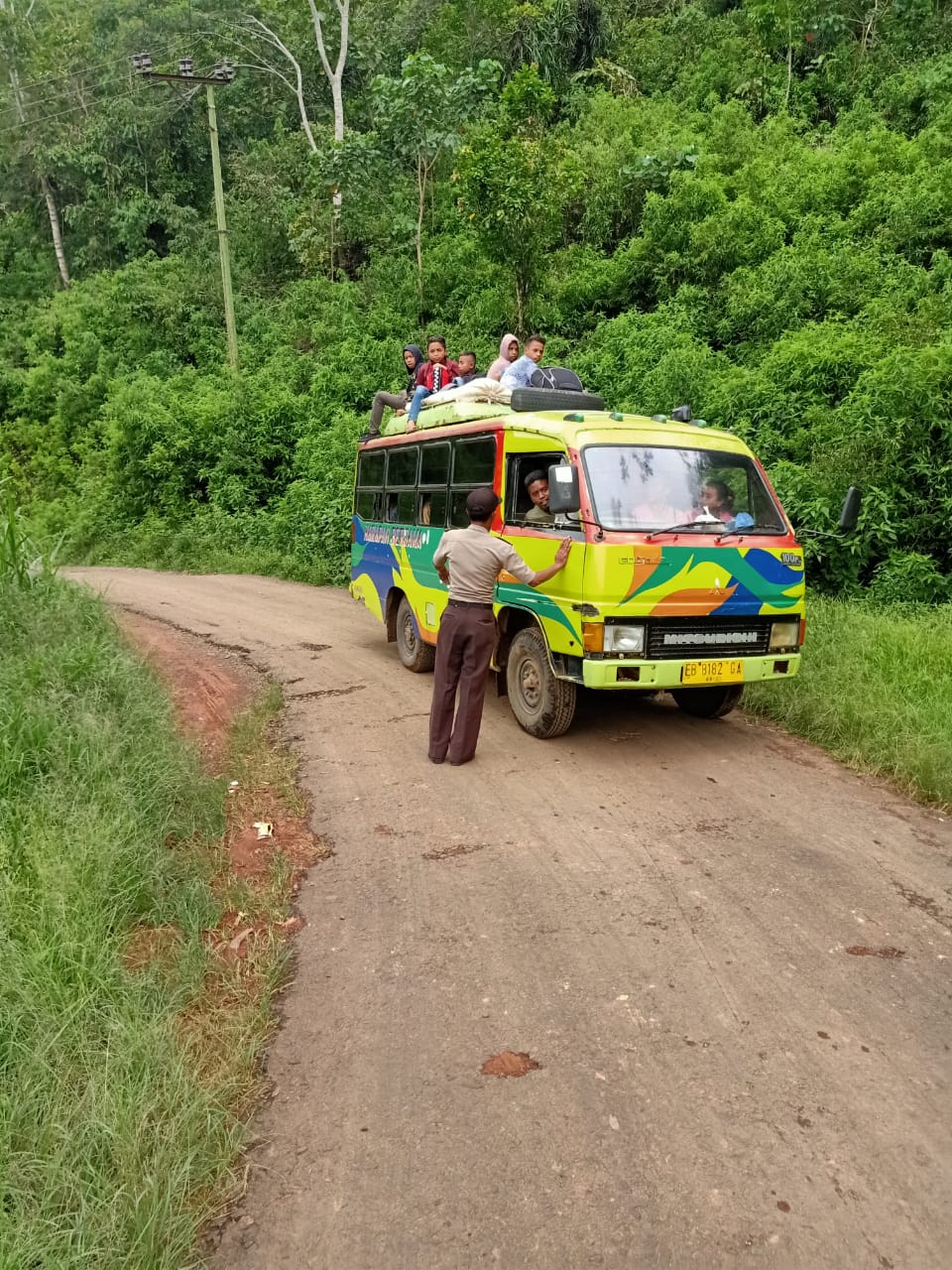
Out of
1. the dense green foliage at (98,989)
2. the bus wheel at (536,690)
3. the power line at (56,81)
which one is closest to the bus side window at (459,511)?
the bus wheel at (536,690)

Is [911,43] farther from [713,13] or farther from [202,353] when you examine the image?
[202,353]

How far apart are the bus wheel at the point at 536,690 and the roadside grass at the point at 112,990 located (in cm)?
235

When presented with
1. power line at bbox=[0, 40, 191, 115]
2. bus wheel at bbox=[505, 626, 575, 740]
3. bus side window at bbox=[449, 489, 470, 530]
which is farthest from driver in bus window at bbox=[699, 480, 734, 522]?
power line at bbox=[0, 40, 191, 115]

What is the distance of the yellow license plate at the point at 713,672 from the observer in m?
6.12

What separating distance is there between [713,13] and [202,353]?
18340 mm

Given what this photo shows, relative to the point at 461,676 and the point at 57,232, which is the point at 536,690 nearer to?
the point at 461,676

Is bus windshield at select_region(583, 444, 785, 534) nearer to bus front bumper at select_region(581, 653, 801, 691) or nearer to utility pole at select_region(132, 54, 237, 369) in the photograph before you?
bus front bumper at select_region(581, 653, 801, 691)

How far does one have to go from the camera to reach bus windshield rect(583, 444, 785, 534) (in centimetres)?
624

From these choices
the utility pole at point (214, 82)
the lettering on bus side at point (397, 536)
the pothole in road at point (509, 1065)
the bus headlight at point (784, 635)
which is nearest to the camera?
the pothole in road at point (509, 1065)

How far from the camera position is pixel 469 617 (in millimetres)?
6184

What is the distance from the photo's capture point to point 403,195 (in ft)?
87.3

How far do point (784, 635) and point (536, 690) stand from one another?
187cm

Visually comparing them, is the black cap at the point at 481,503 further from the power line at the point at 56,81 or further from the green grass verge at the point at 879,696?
the power line at the point at 56,81

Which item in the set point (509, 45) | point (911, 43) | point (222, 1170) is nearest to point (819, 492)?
point (222, 1170)
